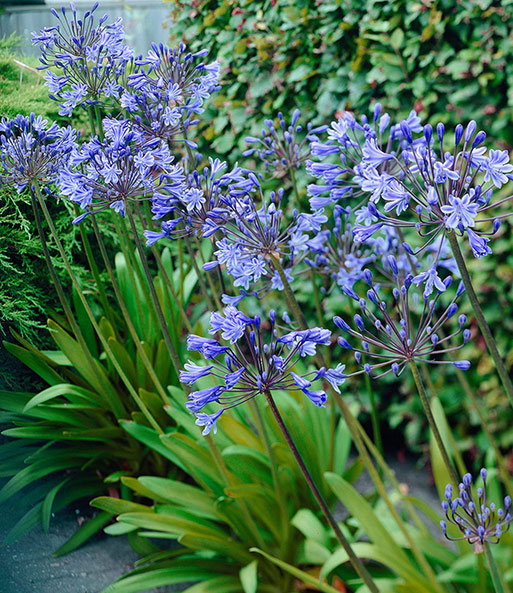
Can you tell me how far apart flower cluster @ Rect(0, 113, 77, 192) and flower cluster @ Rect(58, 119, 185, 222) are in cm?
9

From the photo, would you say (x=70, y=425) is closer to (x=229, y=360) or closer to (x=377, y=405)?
(x=229, y=360)

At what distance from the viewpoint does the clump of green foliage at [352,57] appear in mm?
3379

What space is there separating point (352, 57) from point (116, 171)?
2.60m

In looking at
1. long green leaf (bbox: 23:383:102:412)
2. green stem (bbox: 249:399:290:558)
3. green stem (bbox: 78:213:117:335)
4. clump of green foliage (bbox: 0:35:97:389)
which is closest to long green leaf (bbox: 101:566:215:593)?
green stem (bbox: 249:399:290:558)

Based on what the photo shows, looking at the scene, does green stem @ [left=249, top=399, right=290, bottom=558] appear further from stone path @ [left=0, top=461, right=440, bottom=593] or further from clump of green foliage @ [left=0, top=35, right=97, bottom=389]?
clump of green foliage @ [left=0, top=35, right=97, bottom=389]

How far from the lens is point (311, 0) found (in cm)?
379

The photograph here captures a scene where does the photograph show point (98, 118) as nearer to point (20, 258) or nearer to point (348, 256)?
point (20, 258)

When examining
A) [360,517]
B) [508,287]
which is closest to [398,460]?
[508,287]

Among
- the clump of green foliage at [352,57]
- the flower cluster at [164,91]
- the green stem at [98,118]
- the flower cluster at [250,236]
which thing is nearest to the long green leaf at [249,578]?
the flower cluster at [250,236]

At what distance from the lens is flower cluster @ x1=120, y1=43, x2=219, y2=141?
6.06 ft

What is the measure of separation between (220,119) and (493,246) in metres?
2.05

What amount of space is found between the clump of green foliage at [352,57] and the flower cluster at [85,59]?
201cm

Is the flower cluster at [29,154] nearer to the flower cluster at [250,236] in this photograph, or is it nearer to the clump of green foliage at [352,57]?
the flower cluster at [250,236]

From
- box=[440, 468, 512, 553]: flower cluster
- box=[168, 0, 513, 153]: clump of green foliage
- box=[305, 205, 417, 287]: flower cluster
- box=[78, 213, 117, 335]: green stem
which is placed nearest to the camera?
box=[440, 468, 512, 553]: flower cluster
